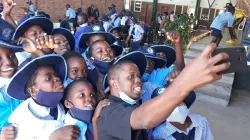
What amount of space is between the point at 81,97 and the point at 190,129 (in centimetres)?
81

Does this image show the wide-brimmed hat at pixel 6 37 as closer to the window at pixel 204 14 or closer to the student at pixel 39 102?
the student at pixel 39 102

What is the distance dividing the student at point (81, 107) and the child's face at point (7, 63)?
0.47m

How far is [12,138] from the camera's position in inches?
60.8

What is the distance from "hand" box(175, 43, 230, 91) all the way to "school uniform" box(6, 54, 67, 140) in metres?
1.00

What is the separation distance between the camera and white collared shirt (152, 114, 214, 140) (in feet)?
5.68

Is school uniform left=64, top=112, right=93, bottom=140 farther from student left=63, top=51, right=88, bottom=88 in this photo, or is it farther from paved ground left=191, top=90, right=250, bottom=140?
paved ground left=191, top=90, right=250, bottom=140

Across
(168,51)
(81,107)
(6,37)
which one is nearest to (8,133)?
(81,107)

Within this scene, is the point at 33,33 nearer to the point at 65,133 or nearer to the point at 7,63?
the point at 7,63

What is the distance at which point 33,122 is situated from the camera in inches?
62.2

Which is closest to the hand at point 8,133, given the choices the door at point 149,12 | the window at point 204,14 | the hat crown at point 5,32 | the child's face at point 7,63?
the child's face at point 7,63

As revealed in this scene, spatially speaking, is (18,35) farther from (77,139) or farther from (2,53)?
(77,139)

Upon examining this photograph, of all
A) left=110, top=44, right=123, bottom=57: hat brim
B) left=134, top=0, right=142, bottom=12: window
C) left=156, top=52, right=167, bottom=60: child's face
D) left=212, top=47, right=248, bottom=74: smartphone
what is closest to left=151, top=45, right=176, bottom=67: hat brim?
left=156, top=52, right=167, bottom=60: child's face

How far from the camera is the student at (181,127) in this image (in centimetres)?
171

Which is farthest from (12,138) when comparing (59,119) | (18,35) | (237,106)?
(237,106)
